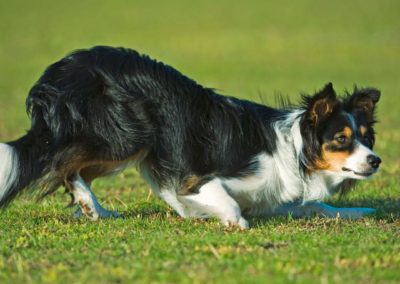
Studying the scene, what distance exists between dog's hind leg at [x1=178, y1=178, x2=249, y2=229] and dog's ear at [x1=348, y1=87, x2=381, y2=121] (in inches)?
58.7

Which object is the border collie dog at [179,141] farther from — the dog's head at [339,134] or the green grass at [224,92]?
the green grass at [224,92]

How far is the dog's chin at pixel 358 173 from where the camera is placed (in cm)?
714

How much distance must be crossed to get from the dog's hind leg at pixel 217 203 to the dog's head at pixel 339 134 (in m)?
0.88

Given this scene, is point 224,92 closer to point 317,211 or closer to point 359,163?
point 317,211

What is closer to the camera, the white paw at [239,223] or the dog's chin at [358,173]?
the white paw at [239,223]

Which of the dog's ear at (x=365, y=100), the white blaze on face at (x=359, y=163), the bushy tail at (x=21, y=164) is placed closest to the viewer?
the bushy tail at (x=21, y=164)

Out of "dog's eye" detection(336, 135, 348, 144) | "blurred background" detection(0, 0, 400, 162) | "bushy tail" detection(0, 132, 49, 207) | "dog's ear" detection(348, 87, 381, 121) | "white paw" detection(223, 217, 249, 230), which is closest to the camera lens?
"bushy tail" detection(0, 132, 49, 207)

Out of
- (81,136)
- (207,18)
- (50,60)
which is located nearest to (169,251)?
(81,136)

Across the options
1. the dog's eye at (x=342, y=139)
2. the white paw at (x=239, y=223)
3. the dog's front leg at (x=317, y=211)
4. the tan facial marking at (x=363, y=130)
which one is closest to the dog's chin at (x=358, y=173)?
the dog's eye at (x=342, y=139)

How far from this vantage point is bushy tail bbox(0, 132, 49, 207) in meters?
6.90

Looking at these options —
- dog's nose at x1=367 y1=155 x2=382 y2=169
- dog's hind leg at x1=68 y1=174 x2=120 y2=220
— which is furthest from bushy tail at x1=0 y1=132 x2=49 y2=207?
dog's nose at x1=367 y1=155 x2=382 y2=169

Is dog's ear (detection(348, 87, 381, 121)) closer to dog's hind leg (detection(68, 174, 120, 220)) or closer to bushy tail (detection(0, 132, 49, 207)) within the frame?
dog's hind leg (detection(68, 174, 120, 220))

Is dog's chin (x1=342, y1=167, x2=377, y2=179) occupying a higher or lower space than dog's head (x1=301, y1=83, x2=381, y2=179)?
lower

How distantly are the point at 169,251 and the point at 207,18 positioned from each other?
115 feet
